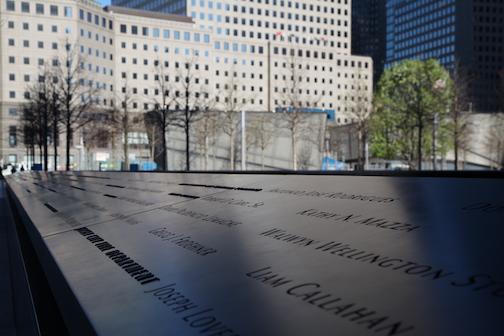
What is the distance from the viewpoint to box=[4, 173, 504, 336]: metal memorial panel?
1.88m

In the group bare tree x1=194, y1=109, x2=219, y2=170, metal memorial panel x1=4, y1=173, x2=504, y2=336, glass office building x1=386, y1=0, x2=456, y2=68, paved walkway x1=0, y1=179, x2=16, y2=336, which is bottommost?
paved walkway x1=0, y1=179, x2=16, y2=336

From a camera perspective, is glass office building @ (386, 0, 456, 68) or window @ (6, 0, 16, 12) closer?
window @ (6, 0, 16, 12)

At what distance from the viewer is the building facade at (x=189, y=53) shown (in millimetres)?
79312

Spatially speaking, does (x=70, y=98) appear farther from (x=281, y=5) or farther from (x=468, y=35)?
(x=281, y=5)

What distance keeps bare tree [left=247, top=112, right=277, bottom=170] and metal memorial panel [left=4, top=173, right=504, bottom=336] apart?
135ft

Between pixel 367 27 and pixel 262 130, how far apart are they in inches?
5846

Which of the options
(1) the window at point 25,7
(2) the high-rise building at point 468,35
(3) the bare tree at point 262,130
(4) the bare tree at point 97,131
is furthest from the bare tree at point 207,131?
(2) the high-rise building at point 468,35

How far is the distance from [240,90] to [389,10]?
2558 inches

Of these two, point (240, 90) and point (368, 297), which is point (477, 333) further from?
point (240, 90)

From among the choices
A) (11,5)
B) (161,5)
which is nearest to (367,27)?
(161,5)

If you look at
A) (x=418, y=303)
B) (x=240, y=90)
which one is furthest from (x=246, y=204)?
(x=240, y=90)

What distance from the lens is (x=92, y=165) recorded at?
6981cm

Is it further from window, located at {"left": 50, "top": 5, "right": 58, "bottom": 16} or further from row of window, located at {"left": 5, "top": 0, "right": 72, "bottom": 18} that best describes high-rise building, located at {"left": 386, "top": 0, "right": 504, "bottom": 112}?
window, located at {"left": 50, "top": 5, "right": 58, "bottom": 16}

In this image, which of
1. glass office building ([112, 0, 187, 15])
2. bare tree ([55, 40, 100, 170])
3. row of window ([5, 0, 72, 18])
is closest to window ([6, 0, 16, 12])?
row of window ([5, 0, 72, 18])
